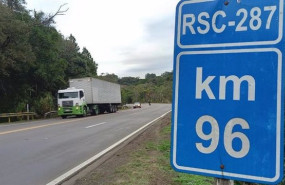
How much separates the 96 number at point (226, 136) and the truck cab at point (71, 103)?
2866cm

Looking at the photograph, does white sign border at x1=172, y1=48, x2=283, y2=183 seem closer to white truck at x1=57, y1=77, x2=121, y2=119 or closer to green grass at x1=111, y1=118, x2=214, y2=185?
green grass at x1=111, y1=118, x2=214, y2=185

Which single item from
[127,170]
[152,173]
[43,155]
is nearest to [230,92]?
[152,173]

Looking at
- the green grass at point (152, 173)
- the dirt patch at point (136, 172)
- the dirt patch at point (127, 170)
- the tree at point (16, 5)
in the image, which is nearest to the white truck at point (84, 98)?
the tree at point (16, 5)

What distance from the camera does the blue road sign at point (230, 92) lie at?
1.69 metres

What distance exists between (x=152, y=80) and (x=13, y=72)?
113 meters

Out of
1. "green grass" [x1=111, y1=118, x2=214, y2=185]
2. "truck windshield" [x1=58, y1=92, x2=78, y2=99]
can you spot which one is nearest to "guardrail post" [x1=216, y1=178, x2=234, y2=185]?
"green grass" [x1=111, y1=118, x2=214, y2=185]

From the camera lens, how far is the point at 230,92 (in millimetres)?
1776

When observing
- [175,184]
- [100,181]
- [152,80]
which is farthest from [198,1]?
[152,80]

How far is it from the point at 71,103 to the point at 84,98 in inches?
68.8

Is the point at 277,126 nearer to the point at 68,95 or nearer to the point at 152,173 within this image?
the point at 152,173

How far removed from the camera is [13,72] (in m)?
33.3

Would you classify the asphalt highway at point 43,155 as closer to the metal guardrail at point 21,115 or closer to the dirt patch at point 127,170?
the dirt patch at point 127,170

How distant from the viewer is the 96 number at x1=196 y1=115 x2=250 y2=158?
1.72 metres

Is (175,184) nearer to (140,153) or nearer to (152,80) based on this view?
(140,153)
